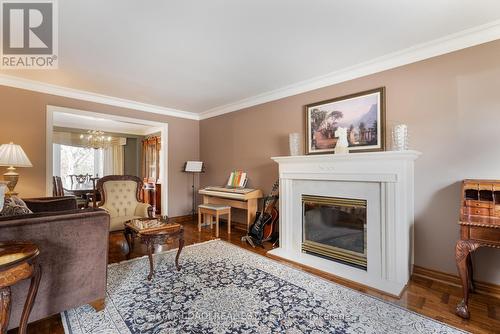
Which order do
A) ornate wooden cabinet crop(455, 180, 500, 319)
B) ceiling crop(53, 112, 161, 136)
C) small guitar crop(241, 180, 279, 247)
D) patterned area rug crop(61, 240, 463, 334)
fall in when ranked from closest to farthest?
patterned area rug crop(61, 240, 463, 334) < ornate wooden cabinet crop(455, 180, 500, 319) < small guitar crop(241, 180, 279, 247) < ceiling crop(53, 112, 161, 136)

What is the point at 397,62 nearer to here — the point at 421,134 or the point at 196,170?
the point at 421,134

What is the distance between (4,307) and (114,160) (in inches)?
298

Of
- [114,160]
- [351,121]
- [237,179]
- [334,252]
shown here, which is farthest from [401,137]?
[114,160]

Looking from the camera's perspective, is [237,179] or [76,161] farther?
[76,161]

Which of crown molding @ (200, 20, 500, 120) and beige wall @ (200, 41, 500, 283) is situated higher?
crown molding @ (200, 20, 500, 120)

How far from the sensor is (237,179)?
4.71 meters

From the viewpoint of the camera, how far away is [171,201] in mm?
5312

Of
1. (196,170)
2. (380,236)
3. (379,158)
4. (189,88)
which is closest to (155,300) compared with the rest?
(380,236)

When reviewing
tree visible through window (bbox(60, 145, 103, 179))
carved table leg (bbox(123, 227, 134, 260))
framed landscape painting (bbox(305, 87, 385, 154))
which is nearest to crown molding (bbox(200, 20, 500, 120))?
framed landscape painting (bbox(305, 87, 385, 154))

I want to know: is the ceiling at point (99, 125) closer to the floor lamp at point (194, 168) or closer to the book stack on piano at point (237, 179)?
the floor lamp at point (194, 168)

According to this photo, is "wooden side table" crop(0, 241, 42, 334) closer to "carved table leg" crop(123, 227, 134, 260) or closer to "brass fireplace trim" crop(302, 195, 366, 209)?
"carved table leg" crop(123, 227, 134, 260)

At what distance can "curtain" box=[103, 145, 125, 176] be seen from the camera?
26.0 feet

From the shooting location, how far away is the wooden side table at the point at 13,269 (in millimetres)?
1179

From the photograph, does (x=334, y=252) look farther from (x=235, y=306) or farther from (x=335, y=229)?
(x=235, y=306)
